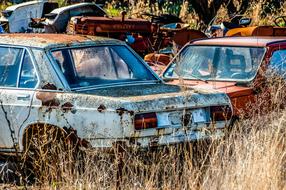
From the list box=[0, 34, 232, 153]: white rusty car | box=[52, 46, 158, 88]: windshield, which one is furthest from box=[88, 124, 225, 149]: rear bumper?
box=[52, 46, 158, 88]: windshield

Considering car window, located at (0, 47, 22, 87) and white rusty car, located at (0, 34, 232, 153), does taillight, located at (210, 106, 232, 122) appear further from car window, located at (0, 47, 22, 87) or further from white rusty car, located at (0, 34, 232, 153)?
Result: car window, located at (0, 47, 22, 87)

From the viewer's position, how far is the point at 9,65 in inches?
268

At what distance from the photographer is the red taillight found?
5848 millimetres

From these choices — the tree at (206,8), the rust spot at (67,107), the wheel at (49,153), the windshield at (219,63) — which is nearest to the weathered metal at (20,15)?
the tree at (206,8)

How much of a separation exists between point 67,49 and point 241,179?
2.32 meters

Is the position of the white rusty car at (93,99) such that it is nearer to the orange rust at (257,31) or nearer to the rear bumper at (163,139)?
the rear bumper at (163,139)

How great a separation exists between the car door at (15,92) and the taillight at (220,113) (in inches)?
66.4

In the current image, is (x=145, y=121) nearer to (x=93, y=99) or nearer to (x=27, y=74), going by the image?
(x=93, y=99)

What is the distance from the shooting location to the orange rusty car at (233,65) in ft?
24.5

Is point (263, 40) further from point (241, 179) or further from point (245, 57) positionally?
point (241, 179)

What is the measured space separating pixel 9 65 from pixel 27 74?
297mm

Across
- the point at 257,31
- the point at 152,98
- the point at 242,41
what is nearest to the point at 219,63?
the point at 242,41

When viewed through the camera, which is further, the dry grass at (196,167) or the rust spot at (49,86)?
the rust spot at (49,86)

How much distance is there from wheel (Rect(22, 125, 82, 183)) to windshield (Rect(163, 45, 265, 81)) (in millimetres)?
2034
